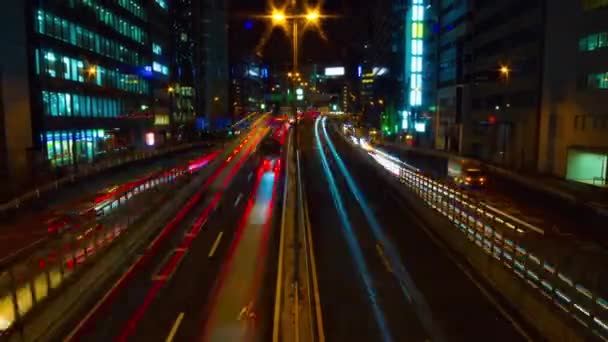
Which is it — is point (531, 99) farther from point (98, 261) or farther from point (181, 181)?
point (98, 261)

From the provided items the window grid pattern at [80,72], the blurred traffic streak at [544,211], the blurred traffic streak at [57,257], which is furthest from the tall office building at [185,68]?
the blurred traffic streak at [57,257]

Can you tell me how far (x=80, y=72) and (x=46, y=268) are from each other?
46.6 m

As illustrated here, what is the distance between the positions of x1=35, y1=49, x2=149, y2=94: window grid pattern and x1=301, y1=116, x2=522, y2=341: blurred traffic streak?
33105 mm

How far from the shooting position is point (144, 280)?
1659 centimetres

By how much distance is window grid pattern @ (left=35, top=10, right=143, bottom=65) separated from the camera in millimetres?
46537

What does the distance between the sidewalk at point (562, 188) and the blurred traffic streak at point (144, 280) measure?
943 inches

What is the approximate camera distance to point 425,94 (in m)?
90.3

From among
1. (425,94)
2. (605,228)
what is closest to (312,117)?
(425,94)

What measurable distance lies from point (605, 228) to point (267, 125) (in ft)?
256

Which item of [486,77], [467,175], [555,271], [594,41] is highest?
[594,41]

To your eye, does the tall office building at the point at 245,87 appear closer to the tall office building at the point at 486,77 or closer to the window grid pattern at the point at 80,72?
the window grid pattern at the point at 80,72

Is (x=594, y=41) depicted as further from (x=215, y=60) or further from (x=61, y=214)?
(x=215, y=60)

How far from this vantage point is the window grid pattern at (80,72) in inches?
1839

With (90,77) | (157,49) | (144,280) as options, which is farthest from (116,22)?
(144,280)
